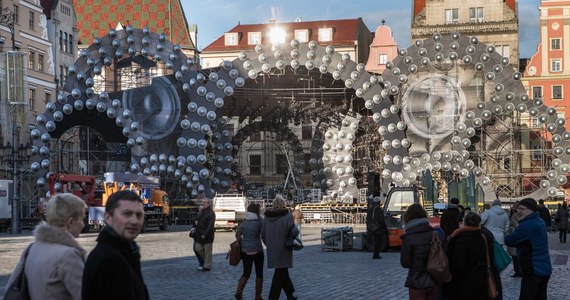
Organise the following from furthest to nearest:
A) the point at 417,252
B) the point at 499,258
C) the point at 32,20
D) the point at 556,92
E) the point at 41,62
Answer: the point at 556,92, the point at 41,62, the point at 32,20, the point at 499,258, the point at 417,252

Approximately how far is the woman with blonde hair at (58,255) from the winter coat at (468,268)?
533 centimetres

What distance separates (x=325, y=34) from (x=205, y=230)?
71502 millimetres

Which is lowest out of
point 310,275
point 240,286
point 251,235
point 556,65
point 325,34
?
point 310,275

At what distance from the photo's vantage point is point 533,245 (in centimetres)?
1137

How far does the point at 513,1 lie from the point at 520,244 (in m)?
69.4

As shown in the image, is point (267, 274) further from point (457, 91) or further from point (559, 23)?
point (559, 23)

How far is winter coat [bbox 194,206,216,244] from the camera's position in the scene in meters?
20.7

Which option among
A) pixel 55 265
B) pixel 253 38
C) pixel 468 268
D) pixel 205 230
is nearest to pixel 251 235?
pixel 468 268

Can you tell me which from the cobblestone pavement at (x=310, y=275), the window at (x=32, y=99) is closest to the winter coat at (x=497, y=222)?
the cobblestone pavement at (x=310, y=275)

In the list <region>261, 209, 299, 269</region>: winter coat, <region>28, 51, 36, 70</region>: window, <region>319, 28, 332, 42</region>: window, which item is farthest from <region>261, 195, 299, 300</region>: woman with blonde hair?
<region>319, 28, 332, 42</region>: window

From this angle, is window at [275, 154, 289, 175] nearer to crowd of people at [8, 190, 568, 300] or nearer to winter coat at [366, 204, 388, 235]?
winter coat at [366, 204, 388, 235]

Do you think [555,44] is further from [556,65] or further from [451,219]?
[451,219]

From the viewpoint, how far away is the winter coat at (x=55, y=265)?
5.85 m

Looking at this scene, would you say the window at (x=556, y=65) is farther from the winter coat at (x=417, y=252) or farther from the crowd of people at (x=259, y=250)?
the winter coat at (x=417, y=252)
